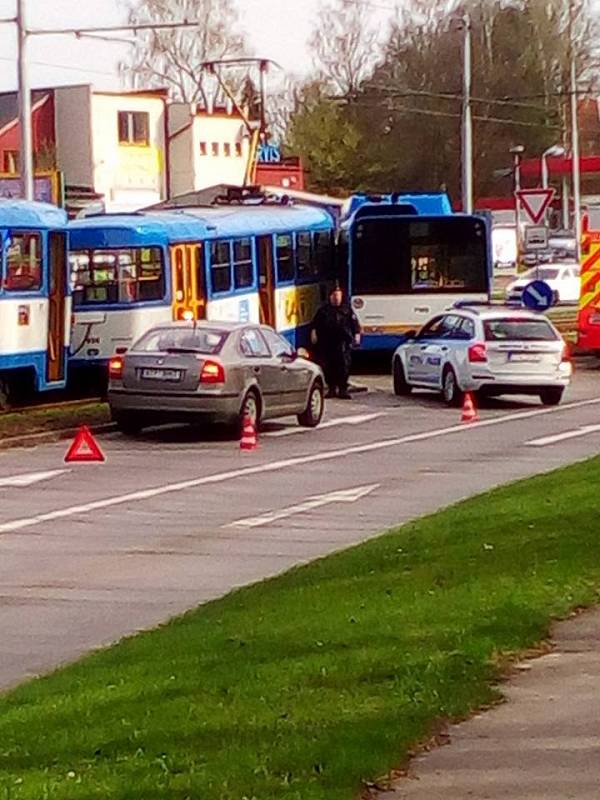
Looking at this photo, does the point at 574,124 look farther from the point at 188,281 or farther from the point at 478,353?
the point at 478,353

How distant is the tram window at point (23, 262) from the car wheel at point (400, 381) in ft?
24.0

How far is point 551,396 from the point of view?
105 ft

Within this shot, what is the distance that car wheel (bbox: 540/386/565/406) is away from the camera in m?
31.7

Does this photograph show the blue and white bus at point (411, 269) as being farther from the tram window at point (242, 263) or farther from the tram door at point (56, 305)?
the tram door at point (56, 305)

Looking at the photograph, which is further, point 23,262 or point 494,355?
point 494,355

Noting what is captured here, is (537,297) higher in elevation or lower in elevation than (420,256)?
lower

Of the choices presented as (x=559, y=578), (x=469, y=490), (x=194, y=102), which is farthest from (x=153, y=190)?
(x=559, y=578)

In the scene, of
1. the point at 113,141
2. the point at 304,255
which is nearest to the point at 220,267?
the point at 304,255

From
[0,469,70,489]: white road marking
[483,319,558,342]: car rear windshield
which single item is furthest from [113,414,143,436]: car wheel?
[483,319,558,342]: car rear windshield

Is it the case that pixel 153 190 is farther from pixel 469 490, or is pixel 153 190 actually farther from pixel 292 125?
pixel 469 490

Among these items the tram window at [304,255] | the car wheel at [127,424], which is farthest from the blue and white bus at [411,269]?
the car wheel at [127,424]

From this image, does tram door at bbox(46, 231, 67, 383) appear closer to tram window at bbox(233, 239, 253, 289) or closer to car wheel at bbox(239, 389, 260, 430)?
car wheel at bbox(239, 389, 260, 430)

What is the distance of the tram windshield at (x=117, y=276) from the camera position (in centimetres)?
3056

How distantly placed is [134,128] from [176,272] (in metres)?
51.7
